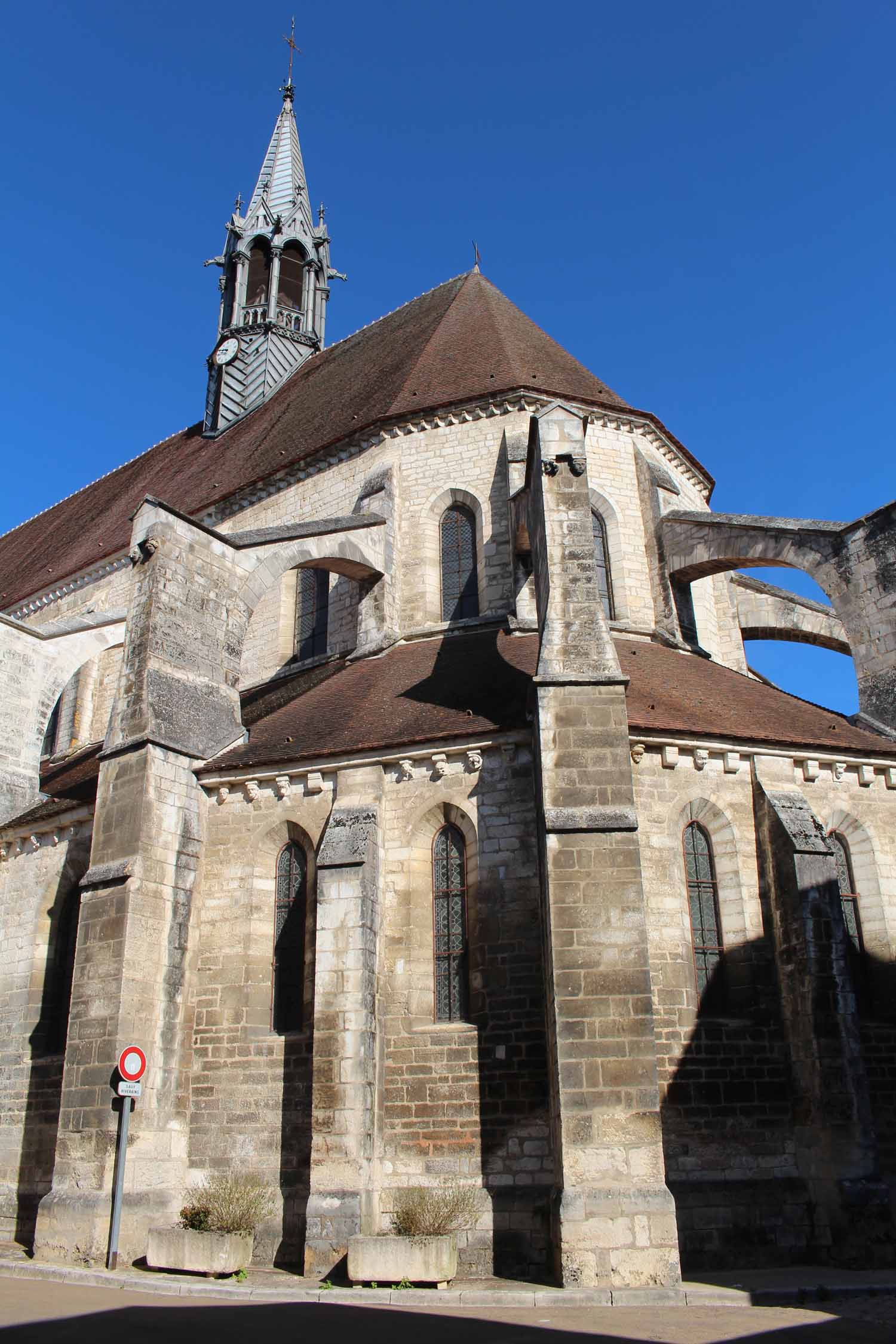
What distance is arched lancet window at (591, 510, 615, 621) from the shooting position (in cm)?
1600

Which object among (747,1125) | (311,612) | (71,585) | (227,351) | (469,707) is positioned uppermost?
(227,351)

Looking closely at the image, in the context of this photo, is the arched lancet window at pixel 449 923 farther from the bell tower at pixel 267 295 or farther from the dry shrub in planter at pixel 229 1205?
the bell tower at pixel 267 295

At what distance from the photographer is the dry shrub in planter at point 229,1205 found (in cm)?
994

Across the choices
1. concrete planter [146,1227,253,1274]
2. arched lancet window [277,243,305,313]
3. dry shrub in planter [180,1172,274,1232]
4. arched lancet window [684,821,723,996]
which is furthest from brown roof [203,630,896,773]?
arched lancet window [277,243,305,313]

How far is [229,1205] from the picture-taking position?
9992 millimetres

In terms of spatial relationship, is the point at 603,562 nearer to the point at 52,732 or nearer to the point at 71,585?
the point at 71,585

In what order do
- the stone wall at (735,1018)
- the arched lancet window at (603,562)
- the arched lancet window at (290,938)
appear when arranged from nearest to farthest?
the stone wall at (735,1018) → the arched lancet window at (290,938) → the arched lancet window at (603,562)

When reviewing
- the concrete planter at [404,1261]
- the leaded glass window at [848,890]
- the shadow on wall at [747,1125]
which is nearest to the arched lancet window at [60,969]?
the concrete planter at [404,1261]

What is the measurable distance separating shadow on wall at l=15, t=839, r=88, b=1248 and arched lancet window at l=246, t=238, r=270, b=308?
1866 cm

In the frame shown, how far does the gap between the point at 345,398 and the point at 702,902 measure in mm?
12151

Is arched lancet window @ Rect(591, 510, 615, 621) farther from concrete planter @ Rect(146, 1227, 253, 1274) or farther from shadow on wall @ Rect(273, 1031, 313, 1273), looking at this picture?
concrete planter @ Rect(146, 1227, 253, 1274)

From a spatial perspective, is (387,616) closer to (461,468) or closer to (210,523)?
(461,468)

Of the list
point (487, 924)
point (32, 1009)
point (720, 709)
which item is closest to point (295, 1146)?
point (487, 924)

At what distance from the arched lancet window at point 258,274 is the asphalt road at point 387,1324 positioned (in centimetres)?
2494
